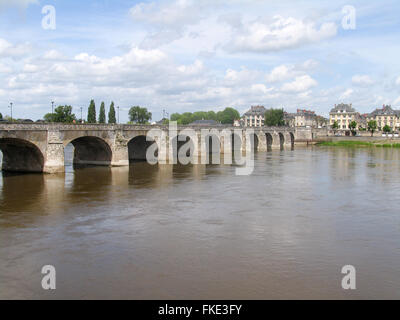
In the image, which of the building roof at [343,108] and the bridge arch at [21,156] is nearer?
the bridge arch at [21,156]

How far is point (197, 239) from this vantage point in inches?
783

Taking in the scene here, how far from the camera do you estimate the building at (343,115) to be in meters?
156

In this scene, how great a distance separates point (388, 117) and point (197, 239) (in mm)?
156020

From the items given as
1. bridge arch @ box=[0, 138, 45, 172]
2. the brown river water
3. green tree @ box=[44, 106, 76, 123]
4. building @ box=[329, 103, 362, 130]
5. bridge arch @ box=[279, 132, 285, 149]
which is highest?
building @ box=[329, 103, 362, 130]

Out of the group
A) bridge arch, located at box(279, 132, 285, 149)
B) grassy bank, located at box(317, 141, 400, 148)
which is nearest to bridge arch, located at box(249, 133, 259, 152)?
bridge arch, located at box(279, 132, 285, 149)

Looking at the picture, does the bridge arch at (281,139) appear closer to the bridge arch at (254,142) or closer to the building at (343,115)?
the bridge arch at (254,142)

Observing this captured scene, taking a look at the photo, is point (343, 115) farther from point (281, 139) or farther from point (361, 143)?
point (281, 139)

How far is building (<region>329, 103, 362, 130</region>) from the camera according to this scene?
156 m

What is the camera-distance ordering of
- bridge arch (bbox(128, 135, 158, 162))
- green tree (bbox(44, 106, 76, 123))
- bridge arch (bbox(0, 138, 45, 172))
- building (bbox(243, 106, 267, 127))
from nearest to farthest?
bridge arch (bbox(0, 138, 45, 172))
bridge arch (bbox(128, 135, 158, 162))
green tree (bbox(44, 106, 76, 123))
building (bbox(243, 106, 267, 127))

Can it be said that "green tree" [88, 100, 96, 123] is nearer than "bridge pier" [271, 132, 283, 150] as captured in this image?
Yes

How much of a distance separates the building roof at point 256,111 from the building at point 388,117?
4401cm

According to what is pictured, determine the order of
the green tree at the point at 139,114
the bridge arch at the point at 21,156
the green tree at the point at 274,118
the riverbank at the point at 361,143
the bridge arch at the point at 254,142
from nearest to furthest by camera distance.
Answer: the bridge arch at the point at 21,156, the bridge arch at the point at 254,142, the riverbank at the point at 361,143, the green tree at the point at 139,114, the green tree at the point at 274,118

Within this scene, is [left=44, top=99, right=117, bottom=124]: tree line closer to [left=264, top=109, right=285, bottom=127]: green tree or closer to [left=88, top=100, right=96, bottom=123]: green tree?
[left=88, top=100, right=96, bottom=123]: green tree

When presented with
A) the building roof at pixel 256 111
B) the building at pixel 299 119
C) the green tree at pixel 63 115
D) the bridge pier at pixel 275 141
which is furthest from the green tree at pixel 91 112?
the building at pixel 299 119
